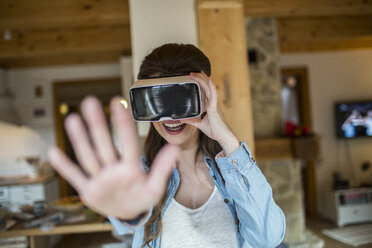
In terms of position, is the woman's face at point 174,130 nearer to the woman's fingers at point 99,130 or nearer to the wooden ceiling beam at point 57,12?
the woman's fingers at point 99,130

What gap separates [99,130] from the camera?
0.33 meters

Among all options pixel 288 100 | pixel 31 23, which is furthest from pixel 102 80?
pixel 288 100

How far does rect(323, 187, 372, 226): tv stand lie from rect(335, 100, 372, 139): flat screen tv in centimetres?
75

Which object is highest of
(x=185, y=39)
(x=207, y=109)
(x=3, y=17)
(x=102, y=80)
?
(x=3, y=17)

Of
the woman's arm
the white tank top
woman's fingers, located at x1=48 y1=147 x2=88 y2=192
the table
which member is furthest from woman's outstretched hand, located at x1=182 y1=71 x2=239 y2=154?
the table

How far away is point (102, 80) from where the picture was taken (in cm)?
427

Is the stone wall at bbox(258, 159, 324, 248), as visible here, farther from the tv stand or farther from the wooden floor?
the tv stand

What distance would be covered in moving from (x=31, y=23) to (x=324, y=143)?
12.5 ft

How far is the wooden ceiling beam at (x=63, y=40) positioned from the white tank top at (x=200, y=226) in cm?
291

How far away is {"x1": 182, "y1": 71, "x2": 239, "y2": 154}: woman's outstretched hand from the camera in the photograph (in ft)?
1.93

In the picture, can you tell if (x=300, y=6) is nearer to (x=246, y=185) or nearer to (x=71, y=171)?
(x=246, y=185)

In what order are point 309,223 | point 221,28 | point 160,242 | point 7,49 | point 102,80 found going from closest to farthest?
1. point 160,242
2. point 221,28
3. point 7,49
4. point 309,223
5. point 102,80

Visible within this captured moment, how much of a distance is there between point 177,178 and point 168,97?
0.32 meters

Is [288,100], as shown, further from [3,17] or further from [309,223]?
[3,17]
